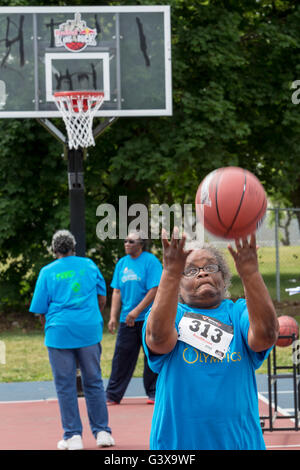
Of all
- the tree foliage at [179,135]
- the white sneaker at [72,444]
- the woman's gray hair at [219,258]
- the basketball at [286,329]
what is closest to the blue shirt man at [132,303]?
the basketball at [286,329]

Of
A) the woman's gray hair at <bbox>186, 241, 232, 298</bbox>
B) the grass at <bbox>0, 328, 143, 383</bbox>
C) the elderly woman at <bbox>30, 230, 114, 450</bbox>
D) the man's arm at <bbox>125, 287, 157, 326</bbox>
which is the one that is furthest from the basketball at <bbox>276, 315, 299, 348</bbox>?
the woman's gray hair at <bbox>186, 241, 232, 298</bbox>

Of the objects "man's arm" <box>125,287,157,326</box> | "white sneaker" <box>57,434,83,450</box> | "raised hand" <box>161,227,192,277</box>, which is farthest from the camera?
"man's arm" <box>125,287,157,326</box>

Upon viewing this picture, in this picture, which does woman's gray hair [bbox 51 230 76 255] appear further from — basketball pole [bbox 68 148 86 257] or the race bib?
the race bib

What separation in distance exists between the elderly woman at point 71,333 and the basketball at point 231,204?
133 inches

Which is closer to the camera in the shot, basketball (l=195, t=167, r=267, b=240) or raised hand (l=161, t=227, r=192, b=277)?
raised hand (l=161, t=227, r=192, b=277)

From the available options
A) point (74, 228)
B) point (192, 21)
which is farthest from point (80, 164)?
point (192, 21)

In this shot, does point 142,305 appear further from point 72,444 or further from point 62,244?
point 72,444

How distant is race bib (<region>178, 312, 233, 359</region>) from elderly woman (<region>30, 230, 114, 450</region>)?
347 centimetres

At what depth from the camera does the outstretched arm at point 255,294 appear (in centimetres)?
308

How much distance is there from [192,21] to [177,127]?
281 centimetres

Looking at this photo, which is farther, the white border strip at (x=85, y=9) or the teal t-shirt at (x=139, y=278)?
the white border strip at (x=85, y=9)

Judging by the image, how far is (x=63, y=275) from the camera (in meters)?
6.79

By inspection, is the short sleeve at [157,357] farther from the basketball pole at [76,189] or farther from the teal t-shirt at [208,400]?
the basketball pole at [76,189]

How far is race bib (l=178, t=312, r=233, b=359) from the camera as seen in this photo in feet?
10.9
